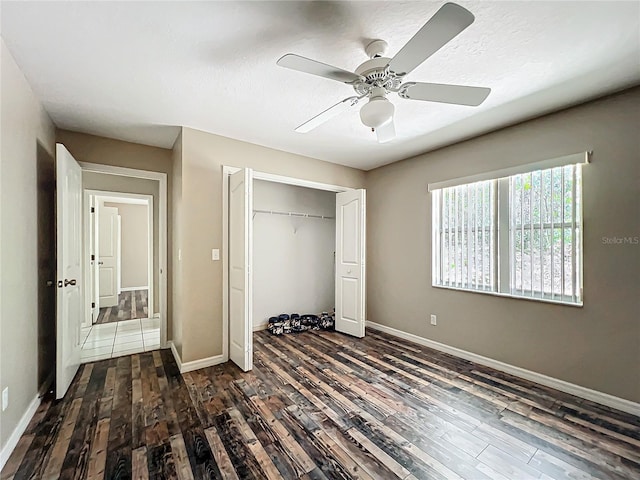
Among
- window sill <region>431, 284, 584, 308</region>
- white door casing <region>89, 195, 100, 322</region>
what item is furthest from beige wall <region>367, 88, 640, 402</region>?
white door casing <region>89, 195, 100, 322</region>

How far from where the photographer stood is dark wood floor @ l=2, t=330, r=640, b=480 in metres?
1.67

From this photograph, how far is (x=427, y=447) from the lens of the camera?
1852 mm

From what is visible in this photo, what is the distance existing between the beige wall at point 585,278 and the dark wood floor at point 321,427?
320 millimetres

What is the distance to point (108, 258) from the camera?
6.02m

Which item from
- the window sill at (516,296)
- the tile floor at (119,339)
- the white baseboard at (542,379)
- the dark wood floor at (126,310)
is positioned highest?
the window sill at (516,296)

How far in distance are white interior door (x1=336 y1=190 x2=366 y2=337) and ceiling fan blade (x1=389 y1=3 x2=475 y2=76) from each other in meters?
2.61

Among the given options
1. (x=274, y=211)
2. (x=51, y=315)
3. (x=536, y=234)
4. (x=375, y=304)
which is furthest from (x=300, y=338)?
(x=536, y=234)

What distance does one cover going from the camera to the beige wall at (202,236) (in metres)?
2.97

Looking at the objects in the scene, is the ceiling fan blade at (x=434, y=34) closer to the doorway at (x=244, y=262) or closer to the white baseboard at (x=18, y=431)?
the doorway at (x=244, y=262)

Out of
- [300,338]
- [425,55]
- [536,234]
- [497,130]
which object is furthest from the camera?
[300,338]

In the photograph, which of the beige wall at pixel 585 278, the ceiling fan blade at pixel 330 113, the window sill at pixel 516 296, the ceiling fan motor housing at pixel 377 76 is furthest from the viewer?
the window sill at pixel 516 296

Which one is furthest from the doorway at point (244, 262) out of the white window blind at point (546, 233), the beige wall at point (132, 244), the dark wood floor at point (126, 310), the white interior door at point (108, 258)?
the beige wall at point (132, 244)

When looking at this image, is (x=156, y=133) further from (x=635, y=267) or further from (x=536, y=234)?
(x=635, y=267)

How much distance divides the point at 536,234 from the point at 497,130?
45.9 inches
